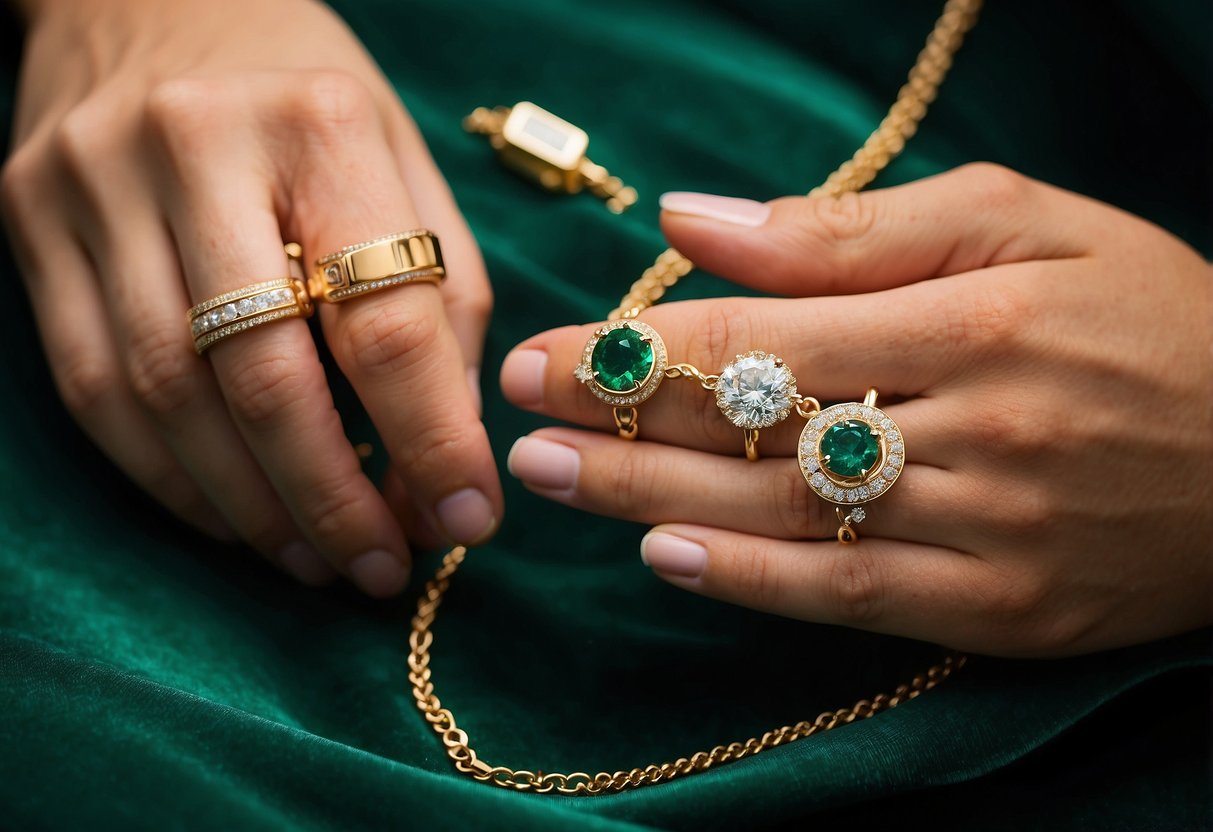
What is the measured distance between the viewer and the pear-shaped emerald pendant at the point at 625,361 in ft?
3.31

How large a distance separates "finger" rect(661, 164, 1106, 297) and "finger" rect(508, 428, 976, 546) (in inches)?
8.5

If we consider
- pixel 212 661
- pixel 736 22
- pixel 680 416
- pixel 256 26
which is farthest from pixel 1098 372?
pixel 256 26

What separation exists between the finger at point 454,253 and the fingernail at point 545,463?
117 mm

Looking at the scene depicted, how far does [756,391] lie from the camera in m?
0.98

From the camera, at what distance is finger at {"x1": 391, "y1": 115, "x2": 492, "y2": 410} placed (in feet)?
3.75

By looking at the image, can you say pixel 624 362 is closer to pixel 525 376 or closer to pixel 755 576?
pixel 525 376

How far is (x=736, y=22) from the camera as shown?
1.45 meters

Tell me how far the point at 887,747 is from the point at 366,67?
1033mm

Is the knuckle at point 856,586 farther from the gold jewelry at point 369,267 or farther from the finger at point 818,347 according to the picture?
the gold jewelry at point 369,267

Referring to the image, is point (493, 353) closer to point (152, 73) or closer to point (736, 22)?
point (152, 73)

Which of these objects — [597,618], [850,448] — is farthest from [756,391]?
[597,618]

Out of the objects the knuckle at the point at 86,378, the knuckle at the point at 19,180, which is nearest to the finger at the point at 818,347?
the knuckle at the point at 86,378

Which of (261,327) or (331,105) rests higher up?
(331,105)

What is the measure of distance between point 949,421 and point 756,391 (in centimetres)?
20
